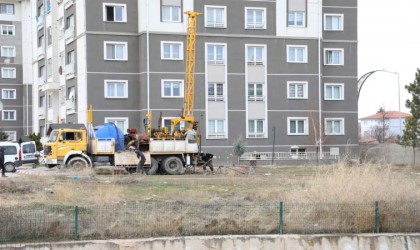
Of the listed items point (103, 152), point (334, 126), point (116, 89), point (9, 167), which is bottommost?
point (9, 167)

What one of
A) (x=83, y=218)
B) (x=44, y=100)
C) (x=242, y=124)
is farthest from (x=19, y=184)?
(x=44, y=100)

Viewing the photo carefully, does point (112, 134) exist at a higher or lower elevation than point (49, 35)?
lower

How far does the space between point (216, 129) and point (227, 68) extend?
209 inches

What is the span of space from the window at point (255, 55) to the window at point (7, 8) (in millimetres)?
42983

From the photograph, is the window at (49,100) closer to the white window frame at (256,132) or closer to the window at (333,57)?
the white window frame at (256,132)

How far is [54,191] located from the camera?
2000cm

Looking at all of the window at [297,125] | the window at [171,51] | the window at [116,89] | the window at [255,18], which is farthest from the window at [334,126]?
the window at [116,89]

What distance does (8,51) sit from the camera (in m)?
81.4

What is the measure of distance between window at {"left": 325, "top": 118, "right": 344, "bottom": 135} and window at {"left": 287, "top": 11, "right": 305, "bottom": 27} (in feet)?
29.4

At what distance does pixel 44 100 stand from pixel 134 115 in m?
18.1

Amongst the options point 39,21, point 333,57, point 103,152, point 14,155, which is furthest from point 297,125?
point 39,21

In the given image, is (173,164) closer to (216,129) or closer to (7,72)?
(216,129)

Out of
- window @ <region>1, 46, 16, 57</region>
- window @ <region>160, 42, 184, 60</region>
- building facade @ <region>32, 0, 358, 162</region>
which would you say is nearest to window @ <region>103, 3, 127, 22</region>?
building facade @ <region>32, 0, 358, 162</region>

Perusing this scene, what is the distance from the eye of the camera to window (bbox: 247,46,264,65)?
52.7m
